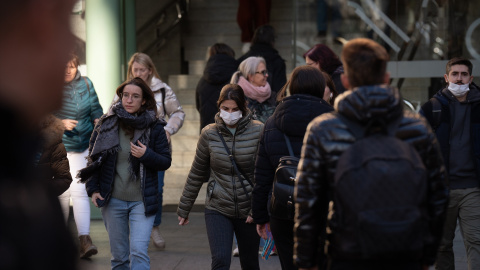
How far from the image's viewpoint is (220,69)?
935 cm

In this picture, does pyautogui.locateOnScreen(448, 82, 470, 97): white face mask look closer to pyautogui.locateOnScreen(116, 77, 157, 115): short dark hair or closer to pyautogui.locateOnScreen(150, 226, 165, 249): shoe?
pyautogui.locateOnScreen(116, 77, 157, 115): short dark hair

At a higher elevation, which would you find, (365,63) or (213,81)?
(365,63)

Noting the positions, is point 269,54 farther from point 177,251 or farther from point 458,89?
point 458,89

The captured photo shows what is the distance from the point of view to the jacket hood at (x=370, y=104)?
10.9 ft

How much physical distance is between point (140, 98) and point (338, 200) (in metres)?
3.34

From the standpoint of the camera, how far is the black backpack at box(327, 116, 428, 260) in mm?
3168

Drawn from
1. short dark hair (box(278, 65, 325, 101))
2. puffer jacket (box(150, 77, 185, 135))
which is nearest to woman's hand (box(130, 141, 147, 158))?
short dark hair (box(278, 65, 325, 101))

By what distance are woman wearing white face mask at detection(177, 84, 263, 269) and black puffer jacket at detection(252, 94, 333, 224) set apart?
0.67 meters

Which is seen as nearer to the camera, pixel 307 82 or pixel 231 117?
pixel 307 82

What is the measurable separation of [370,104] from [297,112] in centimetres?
181

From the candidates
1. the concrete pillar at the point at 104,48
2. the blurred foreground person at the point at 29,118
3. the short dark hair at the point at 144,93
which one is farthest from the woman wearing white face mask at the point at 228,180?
the blurred foreground person at the point at 29,118

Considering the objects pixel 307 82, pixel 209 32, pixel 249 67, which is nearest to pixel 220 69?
pixel 249 67

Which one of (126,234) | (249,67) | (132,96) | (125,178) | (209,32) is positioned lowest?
(126,234)

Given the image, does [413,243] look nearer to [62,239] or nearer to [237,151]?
[62,239]
